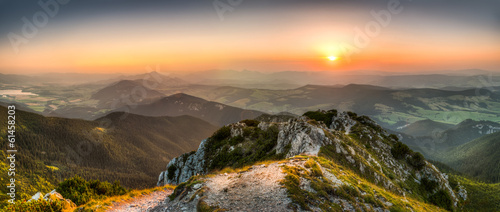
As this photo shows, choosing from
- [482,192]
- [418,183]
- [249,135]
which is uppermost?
[249,135]

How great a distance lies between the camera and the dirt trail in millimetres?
19031

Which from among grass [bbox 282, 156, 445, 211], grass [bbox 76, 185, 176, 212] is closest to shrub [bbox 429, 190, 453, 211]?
grass [bbox 282, 156, 445, 211]

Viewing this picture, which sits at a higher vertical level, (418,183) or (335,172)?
(335,172)

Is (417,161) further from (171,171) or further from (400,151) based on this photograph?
(171,171)

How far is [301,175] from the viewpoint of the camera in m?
20.3

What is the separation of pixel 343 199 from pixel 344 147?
737 inches

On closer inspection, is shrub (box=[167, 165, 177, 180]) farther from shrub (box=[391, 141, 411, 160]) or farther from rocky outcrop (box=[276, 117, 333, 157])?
shrub (box=[391, 141, 411, 160])

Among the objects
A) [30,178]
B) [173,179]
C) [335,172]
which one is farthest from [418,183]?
[30,178]

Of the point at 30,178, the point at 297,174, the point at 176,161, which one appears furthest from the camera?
the point at 30,178

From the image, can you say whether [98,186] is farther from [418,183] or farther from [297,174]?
[418,183]

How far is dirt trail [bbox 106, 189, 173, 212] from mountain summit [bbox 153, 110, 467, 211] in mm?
2296

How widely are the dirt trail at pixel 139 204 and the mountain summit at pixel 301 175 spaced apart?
7.53 feet

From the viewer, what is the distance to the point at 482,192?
133 m

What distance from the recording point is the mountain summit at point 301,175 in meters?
17.2
